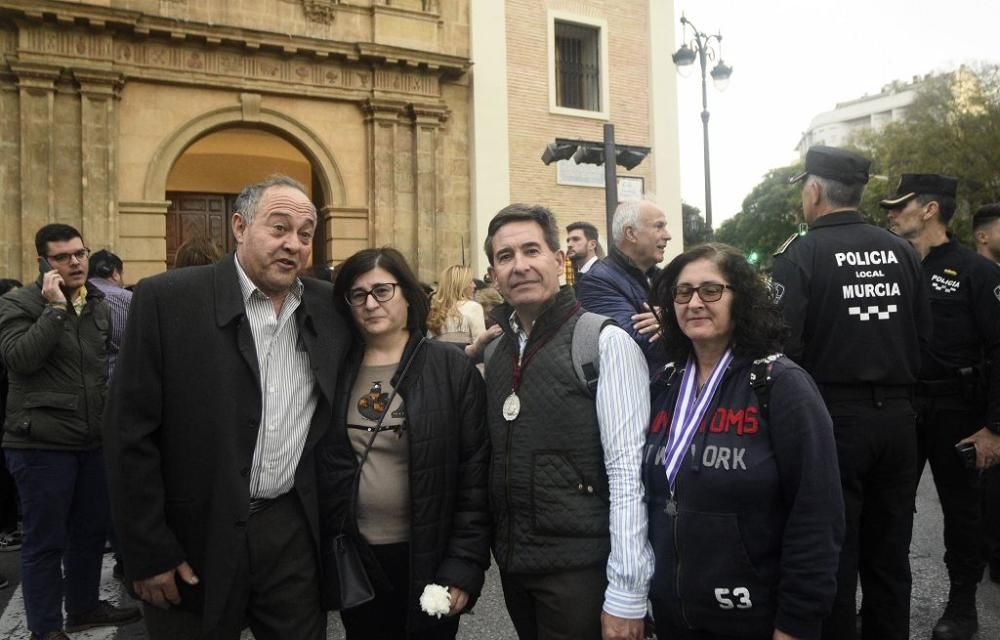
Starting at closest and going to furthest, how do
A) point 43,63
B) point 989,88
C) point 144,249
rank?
point 43,63 → point 144,249 → point 989,88

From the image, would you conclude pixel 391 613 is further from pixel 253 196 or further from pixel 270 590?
pixel 253 196

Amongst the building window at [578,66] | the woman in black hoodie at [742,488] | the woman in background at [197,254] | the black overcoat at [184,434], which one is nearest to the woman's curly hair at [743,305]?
the woman in black hoodie at [742,488]

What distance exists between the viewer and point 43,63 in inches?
460

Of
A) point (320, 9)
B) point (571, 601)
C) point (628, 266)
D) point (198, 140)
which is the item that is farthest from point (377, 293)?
point (320, 9)

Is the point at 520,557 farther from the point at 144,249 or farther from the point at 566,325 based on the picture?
the point at 144,249

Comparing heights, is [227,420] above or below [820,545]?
above

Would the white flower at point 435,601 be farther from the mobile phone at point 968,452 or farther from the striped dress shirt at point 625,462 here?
the mobile phone at point 968,452

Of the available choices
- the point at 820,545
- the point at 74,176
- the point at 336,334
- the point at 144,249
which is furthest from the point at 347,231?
the point at 820,545

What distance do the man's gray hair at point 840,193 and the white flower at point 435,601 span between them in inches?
99.0

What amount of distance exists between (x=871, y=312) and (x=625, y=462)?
1674 millimetres

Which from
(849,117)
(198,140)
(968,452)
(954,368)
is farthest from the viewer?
(849,117)

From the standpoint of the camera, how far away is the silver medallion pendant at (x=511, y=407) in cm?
249

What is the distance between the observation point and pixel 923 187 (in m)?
4.29

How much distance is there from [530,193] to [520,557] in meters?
13.7
